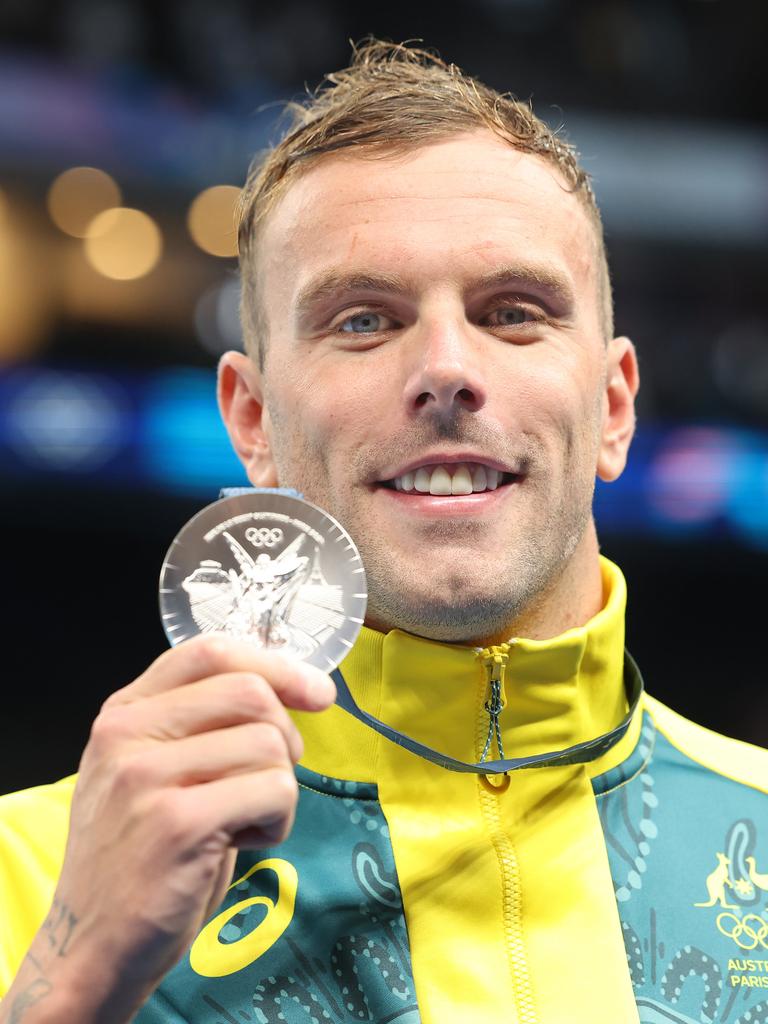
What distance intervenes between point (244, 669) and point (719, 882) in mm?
852

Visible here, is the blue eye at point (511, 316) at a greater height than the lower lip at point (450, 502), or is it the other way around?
the blue eye at point (511, 316)

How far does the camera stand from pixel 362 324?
74.6 inches

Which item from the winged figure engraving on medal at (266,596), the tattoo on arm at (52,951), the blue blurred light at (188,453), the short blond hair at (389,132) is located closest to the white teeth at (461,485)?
the winged figure engraving on medal at (266,596)

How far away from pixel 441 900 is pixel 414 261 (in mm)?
851

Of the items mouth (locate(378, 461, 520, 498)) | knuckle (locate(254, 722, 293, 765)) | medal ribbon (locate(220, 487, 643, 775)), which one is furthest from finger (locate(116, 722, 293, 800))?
mouth (locate(378, 461, 520, 498))

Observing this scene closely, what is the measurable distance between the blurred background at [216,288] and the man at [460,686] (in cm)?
252

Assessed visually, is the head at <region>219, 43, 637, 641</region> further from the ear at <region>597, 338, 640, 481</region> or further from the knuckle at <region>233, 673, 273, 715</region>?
the knuckle at <region>233, 673, 273, 715</region>

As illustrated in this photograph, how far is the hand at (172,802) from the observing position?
4.22ft

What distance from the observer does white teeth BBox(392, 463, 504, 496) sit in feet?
5.81

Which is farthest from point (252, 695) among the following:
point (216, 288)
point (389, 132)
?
point (216, 288)

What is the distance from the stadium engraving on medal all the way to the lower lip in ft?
0.88

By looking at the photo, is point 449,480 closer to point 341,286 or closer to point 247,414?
point 341,286

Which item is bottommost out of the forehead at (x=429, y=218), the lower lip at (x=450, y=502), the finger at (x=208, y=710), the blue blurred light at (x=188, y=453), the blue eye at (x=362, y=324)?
→ the blue blurred light at (x=188, y=453)

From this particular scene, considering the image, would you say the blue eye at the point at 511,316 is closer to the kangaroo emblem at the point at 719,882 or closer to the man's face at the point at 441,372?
the man's face at the point at 441,372
